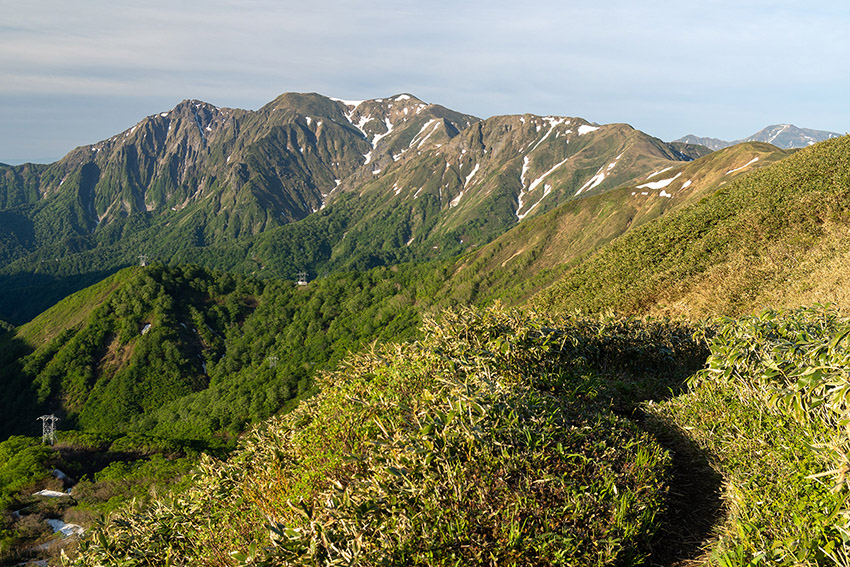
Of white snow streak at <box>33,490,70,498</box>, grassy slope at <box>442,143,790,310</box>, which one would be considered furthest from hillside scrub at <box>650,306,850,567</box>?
grassy slope at <box>442,143,790,310</box>

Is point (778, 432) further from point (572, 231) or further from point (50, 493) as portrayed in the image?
point (572, 231)

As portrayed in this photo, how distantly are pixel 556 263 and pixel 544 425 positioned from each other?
3989 inches

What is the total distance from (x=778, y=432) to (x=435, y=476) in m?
6.11

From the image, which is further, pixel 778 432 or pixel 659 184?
pixel 659 184

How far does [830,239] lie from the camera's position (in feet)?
101

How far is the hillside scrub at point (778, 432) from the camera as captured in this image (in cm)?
577

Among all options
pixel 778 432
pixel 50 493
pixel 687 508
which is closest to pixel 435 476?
pixel 687 508

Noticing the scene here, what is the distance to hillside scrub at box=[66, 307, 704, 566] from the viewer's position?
6.15 m

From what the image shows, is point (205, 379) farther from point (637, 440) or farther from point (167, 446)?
point (637, 440)

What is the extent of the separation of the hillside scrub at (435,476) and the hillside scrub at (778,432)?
1275 mm

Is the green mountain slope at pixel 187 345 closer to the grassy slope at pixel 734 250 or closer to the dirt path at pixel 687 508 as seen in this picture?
the grassy slope at pixel 734 250

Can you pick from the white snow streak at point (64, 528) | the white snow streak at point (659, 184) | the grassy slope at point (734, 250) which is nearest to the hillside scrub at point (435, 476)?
the grassy slope at point (734, 250)

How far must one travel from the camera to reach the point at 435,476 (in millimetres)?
6703

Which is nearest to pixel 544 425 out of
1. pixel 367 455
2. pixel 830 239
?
pixel 367 455
